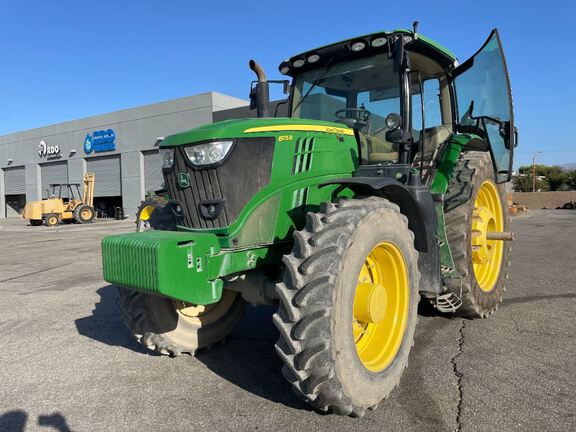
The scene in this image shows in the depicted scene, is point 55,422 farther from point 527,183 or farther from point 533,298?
point 527,183

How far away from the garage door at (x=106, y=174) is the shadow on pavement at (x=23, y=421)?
30992 millimetres

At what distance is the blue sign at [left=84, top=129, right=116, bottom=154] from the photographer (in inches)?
1251

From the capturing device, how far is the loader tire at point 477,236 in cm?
411

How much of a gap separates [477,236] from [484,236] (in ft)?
0.40

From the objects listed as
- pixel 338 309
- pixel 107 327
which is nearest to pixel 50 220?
pixel 107 327

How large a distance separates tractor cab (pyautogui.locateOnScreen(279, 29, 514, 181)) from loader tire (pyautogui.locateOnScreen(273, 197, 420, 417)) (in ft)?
3.50

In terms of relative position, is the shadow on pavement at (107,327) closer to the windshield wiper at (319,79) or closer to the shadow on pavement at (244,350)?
the shadow on pavement at (244,350)

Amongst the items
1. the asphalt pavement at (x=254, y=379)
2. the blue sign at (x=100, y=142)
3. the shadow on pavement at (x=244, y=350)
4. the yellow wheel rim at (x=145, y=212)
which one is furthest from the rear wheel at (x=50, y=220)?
the shadow on pavement at (x=244, y=350)

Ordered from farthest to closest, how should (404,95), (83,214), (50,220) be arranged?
(83,214), (50,220), (404,95)

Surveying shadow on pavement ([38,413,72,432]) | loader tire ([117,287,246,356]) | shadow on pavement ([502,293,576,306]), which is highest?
loader tire ([117,287,246,356])

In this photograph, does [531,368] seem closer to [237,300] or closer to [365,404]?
[365,404]

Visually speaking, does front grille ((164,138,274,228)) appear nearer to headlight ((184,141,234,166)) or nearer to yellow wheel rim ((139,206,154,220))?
headlight ((184,141,234,166))

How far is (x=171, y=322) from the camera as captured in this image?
3.61 meters

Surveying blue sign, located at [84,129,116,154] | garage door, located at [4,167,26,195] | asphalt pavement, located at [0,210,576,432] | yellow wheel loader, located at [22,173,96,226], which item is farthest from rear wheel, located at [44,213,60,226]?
asphalt pavement, located at [0,210,576,432]
